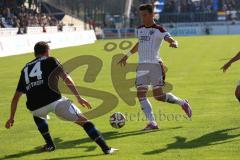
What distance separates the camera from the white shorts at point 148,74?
10.5m

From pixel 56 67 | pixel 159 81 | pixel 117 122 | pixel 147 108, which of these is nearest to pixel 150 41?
pixel 159 81

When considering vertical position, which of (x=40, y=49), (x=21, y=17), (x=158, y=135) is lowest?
(x=158, y=135)

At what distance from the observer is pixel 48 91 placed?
838cm

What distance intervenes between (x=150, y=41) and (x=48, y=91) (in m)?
2.85

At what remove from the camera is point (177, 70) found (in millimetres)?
22703

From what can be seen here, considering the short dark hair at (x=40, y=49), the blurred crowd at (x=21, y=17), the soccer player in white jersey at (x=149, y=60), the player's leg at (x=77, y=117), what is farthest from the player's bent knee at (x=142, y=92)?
the blurred crowd at (x=21, y=17)

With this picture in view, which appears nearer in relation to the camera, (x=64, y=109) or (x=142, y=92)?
(x=64, y=109)

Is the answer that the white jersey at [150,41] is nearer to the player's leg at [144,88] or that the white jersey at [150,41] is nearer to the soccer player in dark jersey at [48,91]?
the player's leg at [144,88]

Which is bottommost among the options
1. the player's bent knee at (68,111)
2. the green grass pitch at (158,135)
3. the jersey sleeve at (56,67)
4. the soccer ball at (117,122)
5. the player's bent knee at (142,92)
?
the green grass pitch at (158,135)

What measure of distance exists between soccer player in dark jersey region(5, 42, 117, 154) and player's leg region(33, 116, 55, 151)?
0.25 metres

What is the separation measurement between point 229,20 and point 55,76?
65733 mm

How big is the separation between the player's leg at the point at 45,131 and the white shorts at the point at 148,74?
239 cm

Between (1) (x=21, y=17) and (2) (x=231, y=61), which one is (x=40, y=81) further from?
(1) (x=21, y=17)

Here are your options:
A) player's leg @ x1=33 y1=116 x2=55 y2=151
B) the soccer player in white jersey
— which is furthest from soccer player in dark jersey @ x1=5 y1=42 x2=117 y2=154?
the soccer player in white jersey
